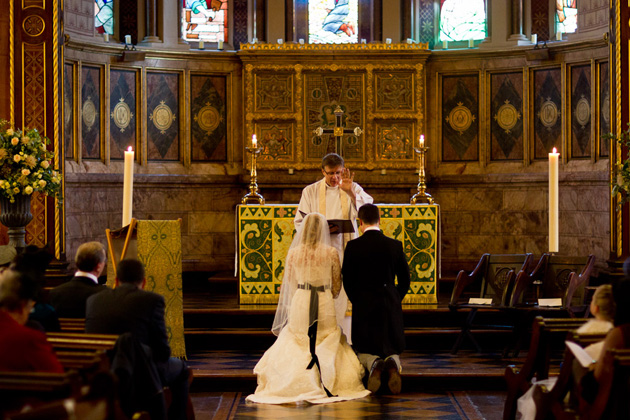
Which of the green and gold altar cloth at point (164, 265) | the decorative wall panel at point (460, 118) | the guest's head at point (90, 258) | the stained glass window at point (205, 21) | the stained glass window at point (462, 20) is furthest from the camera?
the stained glass window at point (205, 21)

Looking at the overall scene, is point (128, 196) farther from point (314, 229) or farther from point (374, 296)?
point (374, 296)

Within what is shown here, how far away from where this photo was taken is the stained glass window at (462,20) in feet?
44.5

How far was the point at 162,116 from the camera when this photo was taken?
523 inches

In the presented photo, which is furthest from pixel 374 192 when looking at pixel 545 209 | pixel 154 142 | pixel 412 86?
pixel 154 142

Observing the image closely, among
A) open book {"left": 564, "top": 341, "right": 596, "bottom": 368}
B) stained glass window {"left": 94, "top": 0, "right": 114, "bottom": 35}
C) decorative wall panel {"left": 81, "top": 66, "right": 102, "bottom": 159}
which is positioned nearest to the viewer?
open book {"left": 564, "top": 341, "right": 596, "bottom": 368}

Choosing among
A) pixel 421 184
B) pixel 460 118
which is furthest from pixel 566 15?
pixel 421 184

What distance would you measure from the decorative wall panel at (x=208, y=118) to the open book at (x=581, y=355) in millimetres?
9226

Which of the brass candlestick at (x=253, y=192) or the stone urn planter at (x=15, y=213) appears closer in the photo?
the stone urn planter at (x=15, y=213)

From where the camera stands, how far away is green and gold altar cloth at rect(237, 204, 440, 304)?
9.87 meters

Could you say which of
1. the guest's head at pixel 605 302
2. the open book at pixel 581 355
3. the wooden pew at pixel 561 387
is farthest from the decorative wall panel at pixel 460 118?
the open book at pixel 581 355

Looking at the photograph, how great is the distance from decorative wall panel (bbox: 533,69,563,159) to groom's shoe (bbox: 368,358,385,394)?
664cm

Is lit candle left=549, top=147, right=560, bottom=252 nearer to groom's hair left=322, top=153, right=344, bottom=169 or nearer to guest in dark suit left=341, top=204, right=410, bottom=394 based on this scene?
guest in dark suit left=341, top=204, right=410, bottom=394

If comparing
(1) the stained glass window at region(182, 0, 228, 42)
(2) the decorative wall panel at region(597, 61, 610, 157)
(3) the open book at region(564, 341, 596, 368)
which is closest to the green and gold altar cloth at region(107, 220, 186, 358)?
(3) the open book at region(564, 341, 596, 368)

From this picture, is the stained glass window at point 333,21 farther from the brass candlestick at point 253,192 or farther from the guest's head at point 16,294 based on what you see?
the guest's head at point 16,294
